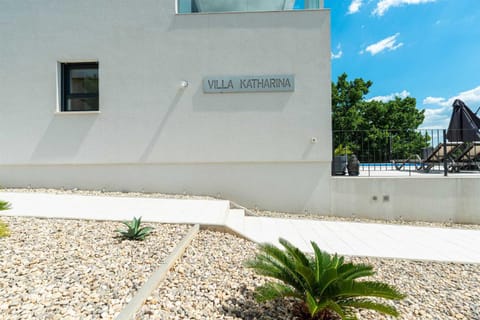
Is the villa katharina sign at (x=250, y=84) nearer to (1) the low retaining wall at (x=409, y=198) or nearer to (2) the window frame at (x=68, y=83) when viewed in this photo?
(1) the low retaining wall at (x=409, y=198)

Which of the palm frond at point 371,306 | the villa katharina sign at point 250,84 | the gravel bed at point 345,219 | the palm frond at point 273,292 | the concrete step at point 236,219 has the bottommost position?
the gravel bed at point 345,219

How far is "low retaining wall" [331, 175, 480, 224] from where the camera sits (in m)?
6.02

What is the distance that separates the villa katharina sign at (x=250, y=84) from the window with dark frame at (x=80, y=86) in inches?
127

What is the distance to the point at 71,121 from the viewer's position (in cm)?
623

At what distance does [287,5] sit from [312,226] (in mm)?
6079

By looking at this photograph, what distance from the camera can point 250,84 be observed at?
612 centimetres

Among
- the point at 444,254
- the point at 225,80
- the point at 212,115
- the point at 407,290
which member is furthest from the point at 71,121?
the point at 444,254

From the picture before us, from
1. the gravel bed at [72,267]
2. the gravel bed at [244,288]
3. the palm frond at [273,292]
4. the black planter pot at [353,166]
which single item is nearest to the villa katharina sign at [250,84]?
the black planter pot at [353,166]

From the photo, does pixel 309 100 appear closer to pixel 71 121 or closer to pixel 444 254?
pixel 444 254

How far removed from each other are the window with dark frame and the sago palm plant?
6703 mm

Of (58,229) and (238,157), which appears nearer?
(58,229)

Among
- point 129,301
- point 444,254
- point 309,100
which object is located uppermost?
point 309,100

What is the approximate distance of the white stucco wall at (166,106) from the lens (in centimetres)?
614

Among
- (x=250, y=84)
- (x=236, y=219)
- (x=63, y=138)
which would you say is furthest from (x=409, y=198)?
Answer: (x=63, y=138)
